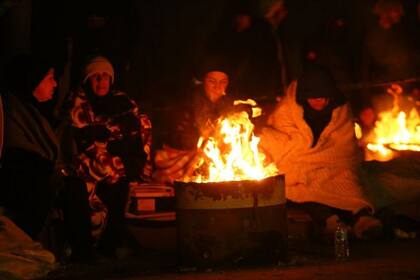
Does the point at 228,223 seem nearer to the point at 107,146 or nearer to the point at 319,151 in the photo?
the point at 107,146

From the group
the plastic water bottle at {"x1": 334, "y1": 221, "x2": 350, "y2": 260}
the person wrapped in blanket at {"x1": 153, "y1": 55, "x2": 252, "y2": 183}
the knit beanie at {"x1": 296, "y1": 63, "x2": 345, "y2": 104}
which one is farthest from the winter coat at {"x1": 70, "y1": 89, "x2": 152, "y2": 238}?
the plastic water bottle at {"x1": 334, "y1": 221, "x2": 350, "y2": 260}

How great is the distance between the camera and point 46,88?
874 centimetres

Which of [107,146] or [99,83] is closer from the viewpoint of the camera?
[107,146]

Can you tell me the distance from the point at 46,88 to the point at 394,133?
5438 millimetres

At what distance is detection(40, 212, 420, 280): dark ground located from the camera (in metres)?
7.46

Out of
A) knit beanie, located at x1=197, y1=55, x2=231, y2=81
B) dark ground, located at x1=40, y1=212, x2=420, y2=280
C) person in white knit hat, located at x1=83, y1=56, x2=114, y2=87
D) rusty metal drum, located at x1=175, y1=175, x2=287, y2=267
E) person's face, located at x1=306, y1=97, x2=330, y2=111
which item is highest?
knit beanie, located at x1=197, y1=55, x2=231, y2=81

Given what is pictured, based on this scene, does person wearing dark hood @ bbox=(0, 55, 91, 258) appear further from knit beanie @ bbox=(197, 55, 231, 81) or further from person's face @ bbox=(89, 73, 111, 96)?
knit beanie @ bbox=(197, 55, 231, 81)

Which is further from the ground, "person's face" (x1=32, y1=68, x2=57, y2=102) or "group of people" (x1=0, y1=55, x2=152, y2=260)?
"person's face" (x1=32, y1=68, x2=57, y2=102)

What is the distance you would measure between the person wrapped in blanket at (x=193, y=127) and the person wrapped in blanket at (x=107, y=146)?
585 mm

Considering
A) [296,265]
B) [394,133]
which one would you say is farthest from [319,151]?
[394,133]

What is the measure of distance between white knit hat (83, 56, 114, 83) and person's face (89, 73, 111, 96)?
44mm

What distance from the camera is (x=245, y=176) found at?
8.05m

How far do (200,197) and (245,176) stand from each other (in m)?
0.59

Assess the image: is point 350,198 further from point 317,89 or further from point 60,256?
point 60,256
